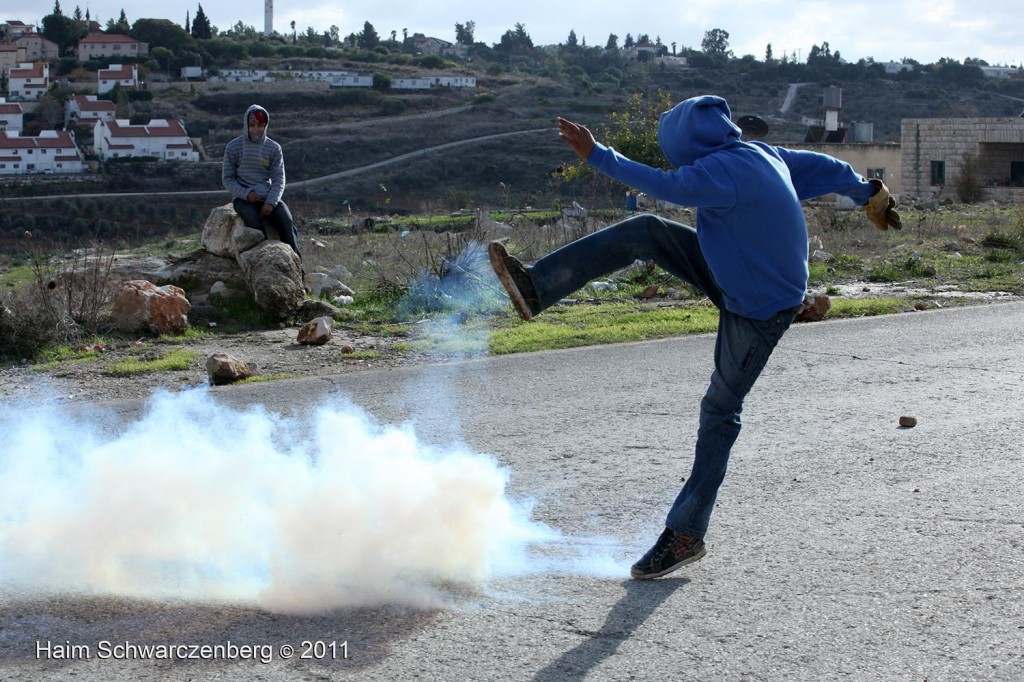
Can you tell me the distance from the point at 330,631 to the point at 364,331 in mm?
6705

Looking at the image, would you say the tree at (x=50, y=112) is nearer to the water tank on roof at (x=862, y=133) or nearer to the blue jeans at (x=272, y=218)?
the water tank on roof at (x=862, y=133)

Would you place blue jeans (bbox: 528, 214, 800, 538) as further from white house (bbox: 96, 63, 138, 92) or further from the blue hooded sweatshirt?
white house (bbox: 96, 63, 138, 92)

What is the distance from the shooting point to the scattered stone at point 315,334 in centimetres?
976

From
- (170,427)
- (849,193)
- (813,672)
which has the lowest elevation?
(813,672)

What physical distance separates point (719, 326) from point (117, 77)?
4100 inches

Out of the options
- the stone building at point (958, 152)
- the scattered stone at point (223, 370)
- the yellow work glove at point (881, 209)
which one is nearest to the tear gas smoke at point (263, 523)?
the yellow work glove at point (881, 209)

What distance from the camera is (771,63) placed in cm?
13400

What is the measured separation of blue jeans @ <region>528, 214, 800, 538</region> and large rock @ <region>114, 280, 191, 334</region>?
6.25 meters

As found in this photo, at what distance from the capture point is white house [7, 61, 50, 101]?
317ft

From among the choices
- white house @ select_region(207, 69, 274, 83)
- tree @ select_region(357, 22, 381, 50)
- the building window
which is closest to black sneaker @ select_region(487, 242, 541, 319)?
the building window

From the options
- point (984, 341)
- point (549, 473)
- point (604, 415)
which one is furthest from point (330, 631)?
point (984, 341)

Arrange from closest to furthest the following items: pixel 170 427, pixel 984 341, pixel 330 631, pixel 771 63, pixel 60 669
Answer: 1. pixel 60 669
2. pixel 330 631
3. pixel 170 427
4. pixel 984 341
5. pixel 771 63

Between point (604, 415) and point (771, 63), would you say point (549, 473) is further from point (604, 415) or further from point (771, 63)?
point (771, 63)

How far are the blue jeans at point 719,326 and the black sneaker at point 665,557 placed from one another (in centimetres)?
4
